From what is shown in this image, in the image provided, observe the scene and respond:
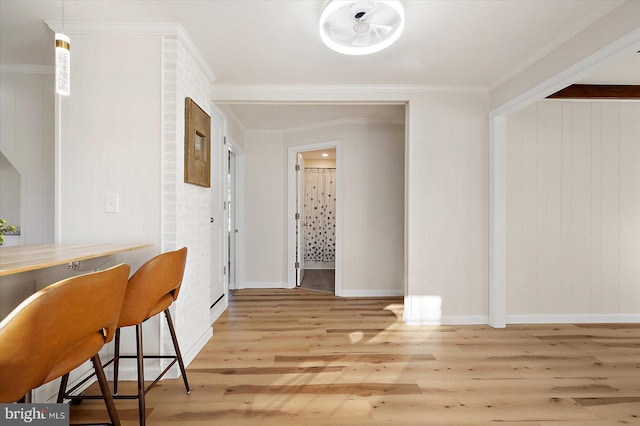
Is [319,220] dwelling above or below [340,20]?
below

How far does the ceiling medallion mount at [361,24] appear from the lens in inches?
69.6

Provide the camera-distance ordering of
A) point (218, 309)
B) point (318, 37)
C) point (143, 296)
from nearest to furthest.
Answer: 1. point (143, 296)
2. point (318, 37)
3. point (218, 309)

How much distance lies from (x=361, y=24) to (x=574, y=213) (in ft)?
9.78

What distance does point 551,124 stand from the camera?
325 cm

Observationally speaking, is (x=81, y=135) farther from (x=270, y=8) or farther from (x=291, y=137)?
(x=291, y=137)

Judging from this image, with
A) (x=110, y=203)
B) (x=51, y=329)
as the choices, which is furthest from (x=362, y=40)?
(x=51, y=329)

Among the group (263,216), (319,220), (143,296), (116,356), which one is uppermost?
(263,216)

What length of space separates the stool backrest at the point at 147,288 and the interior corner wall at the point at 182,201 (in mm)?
545

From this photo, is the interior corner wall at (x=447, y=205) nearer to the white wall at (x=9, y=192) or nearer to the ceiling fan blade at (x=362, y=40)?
the ceiling fan blade at (x=362, y=40)

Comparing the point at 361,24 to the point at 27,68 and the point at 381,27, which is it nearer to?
the point at 381,27

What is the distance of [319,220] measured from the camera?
6.46m

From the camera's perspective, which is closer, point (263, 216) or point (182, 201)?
point (182, 201)

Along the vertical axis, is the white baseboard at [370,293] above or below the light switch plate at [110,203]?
below

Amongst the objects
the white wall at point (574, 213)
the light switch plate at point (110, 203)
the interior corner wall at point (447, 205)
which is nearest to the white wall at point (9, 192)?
the light switch plate at point (110, 203)
